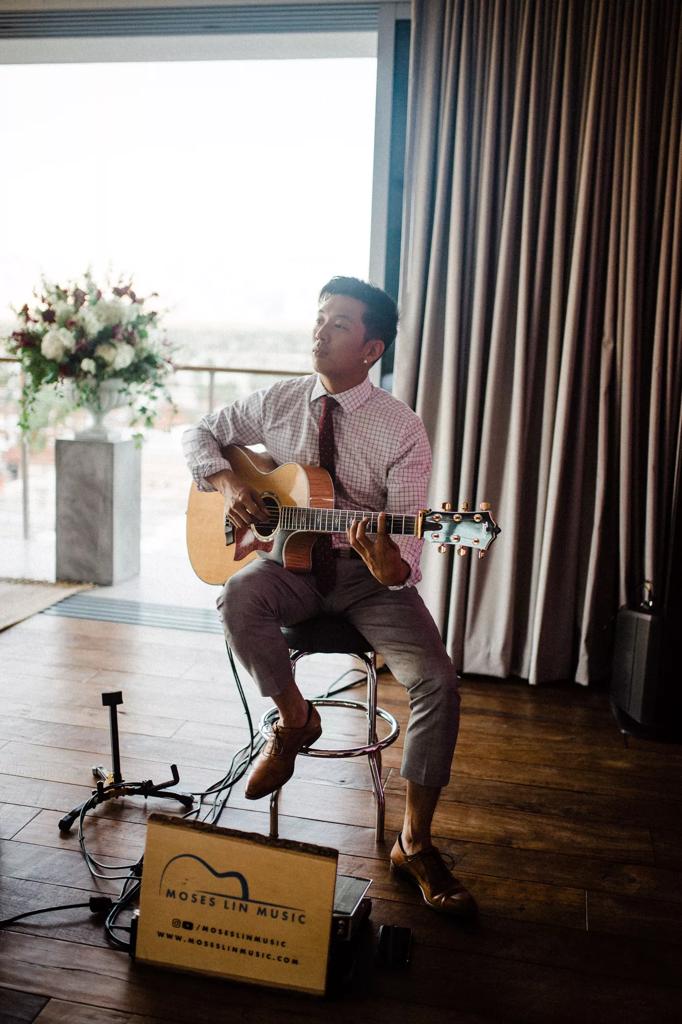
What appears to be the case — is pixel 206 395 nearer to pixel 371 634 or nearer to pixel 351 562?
pixel 351 562

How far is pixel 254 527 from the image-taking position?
2141 mm

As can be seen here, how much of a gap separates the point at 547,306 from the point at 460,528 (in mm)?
1456

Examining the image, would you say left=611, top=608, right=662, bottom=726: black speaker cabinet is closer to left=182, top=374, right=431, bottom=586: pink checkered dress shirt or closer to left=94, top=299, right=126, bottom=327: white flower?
left=182, top=374, right=431, bottom=586: pink checkered dress shirt

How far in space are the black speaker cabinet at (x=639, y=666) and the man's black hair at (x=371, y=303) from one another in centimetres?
126

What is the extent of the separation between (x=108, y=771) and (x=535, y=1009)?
1.24m

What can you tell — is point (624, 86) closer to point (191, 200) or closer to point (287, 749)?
point (287, 749)

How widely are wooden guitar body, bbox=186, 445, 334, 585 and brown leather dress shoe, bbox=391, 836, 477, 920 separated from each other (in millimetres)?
687

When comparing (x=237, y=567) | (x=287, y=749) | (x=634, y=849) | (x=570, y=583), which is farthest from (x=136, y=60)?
(x=634, y=849)

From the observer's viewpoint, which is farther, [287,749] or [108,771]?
[108,771]

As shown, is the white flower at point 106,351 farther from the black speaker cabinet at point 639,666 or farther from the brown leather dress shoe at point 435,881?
the brown leather dress shoe at point 435,881

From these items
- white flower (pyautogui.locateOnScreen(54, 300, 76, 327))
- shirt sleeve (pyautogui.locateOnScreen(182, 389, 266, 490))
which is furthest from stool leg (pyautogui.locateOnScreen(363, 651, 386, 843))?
white flower (pyautogui.locateOnScreen(54, 300, 76, 327))

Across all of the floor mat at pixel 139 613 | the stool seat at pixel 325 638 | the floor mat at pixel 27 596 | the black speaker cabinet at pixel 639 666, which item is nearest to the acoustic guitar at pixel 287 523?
Answer: the stool seat at pixel 325 638

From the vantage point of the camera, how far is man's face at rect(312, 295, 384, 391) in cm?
211

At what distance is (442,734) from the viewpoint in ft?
5.82
